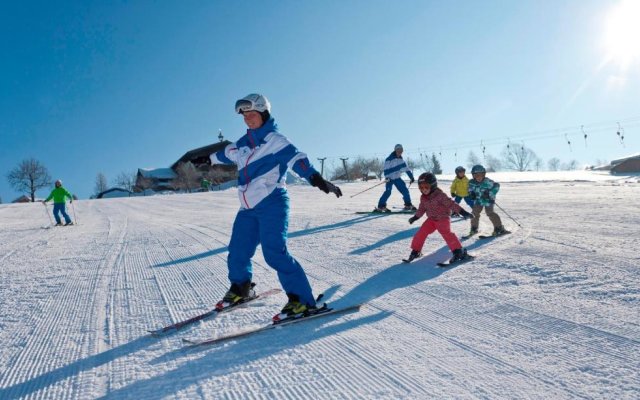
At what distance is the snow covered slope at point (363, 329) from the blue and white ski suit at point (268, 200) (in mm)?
460

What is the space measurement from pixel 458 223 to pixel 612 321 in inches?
246

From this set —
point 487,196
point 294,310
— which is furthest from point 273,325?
point 487,196

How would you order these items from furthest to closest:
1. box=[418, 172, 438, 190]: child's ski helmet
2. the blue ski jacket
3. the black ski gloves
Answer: box=[418, 172, 438, 190]: child's ski helmet, the blue ski jacket, the black ski gloves

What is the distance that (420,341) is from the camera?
2.79 metres

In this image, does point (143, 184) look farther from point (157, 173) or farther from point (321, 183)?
point (321, 183)

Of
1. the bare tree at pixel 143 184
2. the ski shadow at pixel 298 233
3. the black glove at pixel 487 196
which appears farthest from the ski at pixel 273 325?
the bare tree at pixel 143 184

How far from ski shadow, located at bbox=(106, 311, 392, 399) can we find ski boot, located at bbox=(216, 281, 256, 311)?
0.74 m

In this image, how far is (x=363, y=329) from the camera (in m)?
3.11

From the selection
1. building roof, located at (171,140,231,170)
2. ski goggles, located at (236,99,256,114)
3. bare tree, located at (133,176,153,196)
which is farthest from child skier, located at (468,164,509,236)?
building roof, located at (171,140,231,170)

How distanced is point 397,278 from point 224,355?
2380 millimetres

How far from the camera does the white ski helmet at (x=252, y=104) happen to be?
3600 millimetres

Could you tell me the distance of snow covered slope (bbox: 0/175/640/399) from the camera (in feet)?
7.43

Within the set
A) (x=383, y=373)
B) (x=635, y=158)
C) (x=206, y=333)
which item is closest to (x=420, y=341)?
(x=383, y=373)

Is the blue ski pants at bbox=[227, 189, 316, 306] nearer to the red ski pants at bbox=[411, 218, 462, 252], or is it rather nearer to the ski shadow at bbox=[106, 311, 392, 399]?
the ski shadow at bbox=[106, 311, 392, 399]
